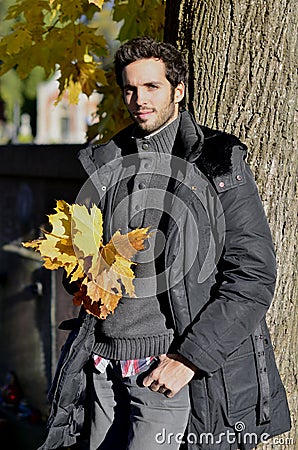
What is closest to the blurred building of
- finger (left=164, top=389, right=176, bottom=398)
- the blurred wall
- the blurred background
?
the blurred wall

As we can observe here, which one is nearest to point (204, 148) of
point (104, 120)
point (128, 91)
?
point (128, 91)

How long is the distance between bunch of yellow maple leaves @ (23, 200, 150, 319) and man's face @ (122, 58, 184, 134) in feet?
1.15

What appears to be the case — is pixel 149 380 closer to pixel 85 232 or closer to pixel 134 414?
pixel 134 414

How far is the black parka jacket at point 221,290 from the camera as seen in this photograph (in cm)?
250

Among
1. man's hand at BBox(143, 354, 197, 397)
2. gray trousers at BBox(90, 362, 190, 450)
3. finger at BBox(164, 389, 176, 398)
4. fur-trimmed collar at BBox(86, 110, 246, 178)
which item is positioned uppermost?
fur-trimmed collar at BBox(86, 110, 246, 178)

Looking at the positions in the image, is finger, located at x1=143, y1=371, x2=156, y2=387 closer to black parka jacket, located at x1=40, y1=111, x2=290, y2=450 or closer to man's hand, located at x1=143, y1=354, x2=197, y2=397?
man's hand, located at x1=143, y1=354, x2=197, y2=397

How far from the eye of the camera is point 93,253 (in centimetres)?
261

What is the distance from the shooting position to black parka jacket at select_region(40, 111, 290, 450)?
2498 mm

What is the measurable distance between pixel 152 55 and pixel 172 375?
3.50ft

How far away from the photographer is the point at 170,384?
254cm

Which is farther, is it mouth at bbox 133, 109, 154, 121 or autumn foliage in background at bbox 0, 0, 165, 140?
autumn foliage in background at bbox 0, 0, 165, 140

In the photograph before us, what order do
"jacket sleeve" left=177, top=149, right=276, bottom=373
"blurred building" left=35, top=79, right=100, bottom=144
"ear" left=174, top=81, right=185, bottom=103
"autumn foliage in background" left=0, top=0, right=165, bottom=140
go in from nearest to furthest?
"jacket sleeve" left=177, top=149, right=276, bottom=373, "ear" left=174, top=81, right=185, bottom=103, "autumn foliage in background" left=0, top=0, right=165, bottom=140, "blurred building" left=35, top=79, right=100, bottom=144

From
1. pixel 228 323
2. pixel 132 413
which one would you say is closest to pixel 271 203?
pixel 228 323

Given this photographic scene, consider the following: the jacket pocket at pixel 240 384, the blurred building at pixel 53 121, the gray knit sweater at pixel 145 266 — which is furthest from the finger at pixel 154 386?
the blurred building at pixel 53 121
